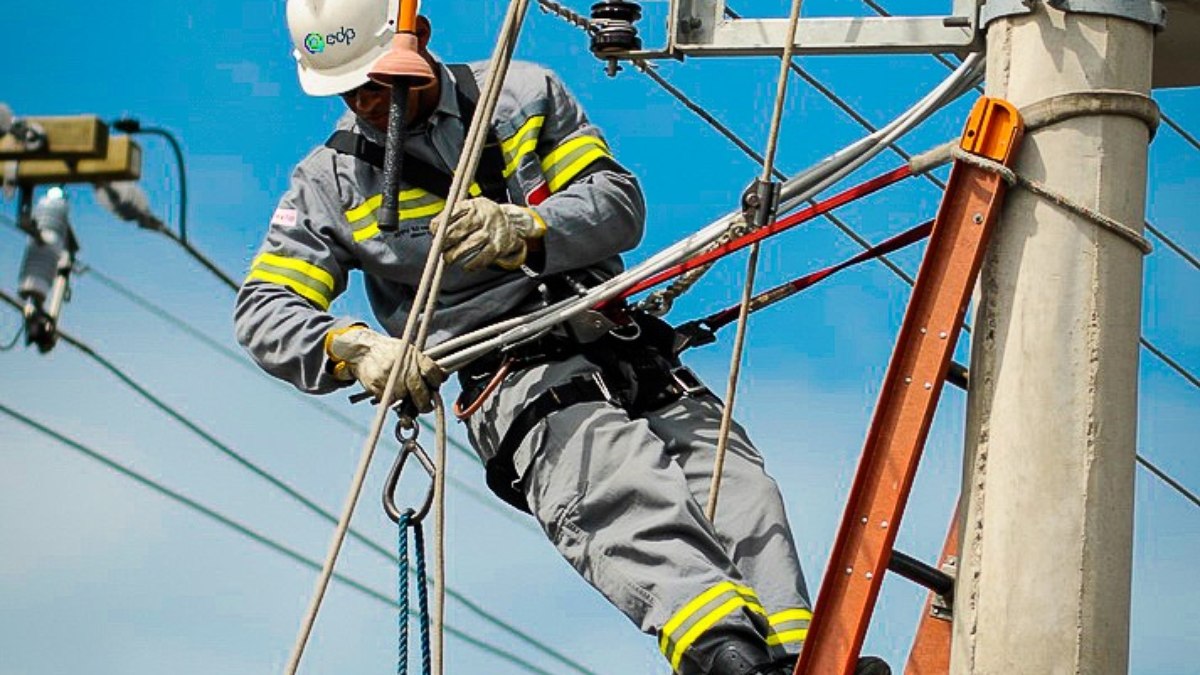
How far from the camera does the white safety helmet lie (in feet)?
28.3

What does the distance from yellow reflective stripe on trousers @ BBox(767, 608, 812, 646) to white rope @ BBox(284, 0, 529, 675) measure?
0.75 m

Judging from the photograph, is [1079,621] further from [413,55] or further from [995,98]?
[413,55]

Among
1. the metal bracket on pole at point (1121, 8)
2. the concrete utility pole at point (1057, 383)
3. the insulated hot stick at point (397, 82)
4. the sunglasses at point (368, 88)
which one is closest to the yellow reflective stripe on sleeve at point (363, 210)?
the insulated hot stick at point (397, 82)

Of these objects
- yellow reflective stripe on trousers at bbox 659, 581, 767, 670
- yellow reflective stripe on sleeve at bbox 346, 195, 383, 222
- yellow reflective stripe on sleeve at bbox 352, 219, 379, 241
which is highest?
yellow reflective stripe on sleeve at bbox 346, 195, 383, 222

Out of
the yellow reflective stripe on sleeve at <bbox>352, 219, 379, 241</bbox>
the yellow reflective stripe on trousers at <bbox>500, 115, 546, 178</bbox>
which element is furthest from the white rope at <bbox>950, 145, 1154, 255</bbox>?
the yellow reflective stripe on sleeve at <bbox>352, 219, 379, 241</bbox>

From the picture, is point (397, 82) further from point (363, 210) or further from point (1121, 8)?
point (1121, 8)

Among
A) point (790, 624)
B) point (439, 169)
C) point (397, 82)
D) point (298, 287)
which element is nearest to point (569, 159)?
point (439, 169)

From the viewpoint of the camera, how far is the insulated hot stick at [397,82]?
7785mm

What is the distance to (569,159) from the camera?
816 centimetres

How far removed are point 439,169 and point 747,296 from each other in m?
0.91

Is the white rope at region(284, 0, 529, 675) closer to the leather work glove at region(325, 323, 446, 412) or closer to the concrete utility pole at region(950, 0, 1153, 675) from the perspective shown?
the leather work glove at region(325, 323, 446, 412)

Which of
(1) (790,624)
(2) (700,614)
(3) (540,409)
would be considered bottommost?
(2) (700,614)

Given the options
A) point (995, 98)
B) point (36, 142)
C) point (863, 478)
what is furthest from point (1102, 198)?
point (36, 142)

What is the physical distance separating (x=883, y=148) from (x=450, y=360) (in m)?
1.11
